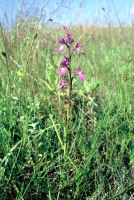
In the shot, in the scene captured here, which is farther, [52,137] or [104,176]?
[52,137]

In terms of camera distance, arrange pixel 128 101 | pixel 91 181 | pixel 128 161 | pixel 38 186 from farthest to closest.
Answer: pixel 128 101 < pixel 128 161 < pixel 91 181 < pixel 38 186

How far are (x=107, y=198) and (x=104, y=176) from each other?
0.09 meters

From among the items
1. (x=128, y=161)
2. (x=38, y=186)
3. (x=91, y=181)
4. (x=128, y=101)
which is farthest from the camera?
(x=128, y=101)

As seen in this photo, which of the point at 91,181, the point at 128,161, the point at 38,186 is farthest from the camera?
the point at 128,161

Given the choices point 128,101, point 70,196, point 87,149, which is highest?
point 128,101

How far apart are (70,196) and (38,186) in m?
0.15

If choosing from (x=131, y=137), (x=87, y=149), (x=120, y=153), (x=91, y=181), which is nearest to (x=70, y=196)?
(x=91, y=181)

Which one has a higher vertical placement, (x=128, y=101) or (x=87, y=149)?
(x=128, y=101)

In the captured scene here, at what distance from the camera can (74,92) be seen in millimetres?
1645

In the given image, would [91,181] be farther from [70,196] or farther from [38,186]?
[38,186]

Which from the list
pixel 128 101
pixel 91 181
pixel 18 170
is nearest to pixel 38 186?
pixel 18 170

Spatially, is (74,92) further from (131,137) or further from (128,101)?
(131,137)

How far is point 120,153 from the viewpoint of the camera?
1305 millimetres

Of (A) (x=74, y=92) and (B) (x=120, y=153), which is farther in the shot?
(A) (x=74, y=92)
